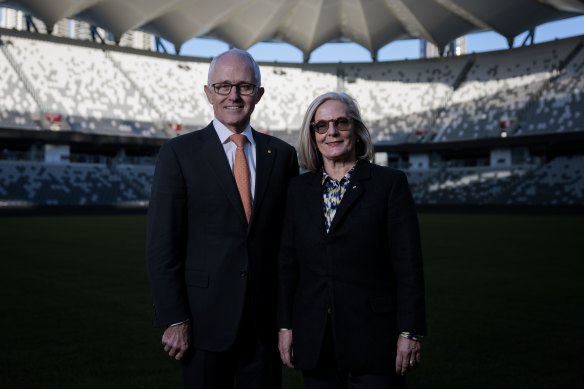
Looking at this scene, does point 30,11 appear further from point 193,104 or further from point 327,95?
point 327,95

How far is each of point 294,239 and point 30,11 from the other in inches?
1762

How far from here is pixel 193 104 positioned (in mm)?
48656

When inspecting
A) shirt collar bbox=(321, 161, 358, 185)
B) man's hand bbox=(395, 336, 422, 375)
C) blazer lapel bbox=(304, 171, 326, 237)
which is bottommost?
man's hand bbox=(395, 336, 422, 375)

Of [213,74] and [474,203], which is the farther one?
[474,203]

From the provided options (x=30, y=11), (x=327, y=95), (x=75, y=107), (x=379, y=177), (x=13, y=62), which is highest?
(x=30, y=11)

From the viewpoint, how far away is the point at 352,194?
289 centimetres

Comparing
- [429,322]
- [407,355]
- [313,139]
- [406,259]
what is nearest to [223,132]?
[313,139]

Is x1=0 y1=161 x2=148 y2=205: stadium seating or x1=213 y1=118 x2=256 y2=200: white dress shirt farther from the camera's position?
x1=0 y1=161 x2=148 y2=205: stadium seating

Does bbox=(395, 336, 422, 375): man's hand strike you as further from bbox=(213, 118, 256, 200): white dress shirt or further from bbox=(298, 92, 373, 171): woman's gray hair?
bbox=(213, 118, 256, 200): white dress shirt

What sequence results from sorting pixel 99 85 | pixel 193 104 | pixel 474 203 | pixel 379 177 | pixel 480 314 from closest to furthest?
1. pixel 379 177
2. pixel 480 314
3. pixel 474 203
4. pixel 99 85
5. pixel 193 104

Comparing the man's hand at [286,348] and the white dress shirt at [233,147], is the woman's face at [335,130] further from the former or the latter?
the man's hand at [286,348]

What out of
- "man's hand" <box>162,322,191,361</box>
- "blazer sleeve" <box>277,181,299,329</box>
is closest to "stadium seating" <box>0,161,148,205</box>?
"man's hand" <box>162,322,191,361</box>

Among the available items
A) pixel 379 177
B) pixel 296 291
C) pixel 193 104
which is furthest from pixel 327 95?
pixel 193 104

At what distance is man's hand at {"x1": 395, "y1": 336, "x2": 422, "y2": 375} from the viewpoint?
279cm
